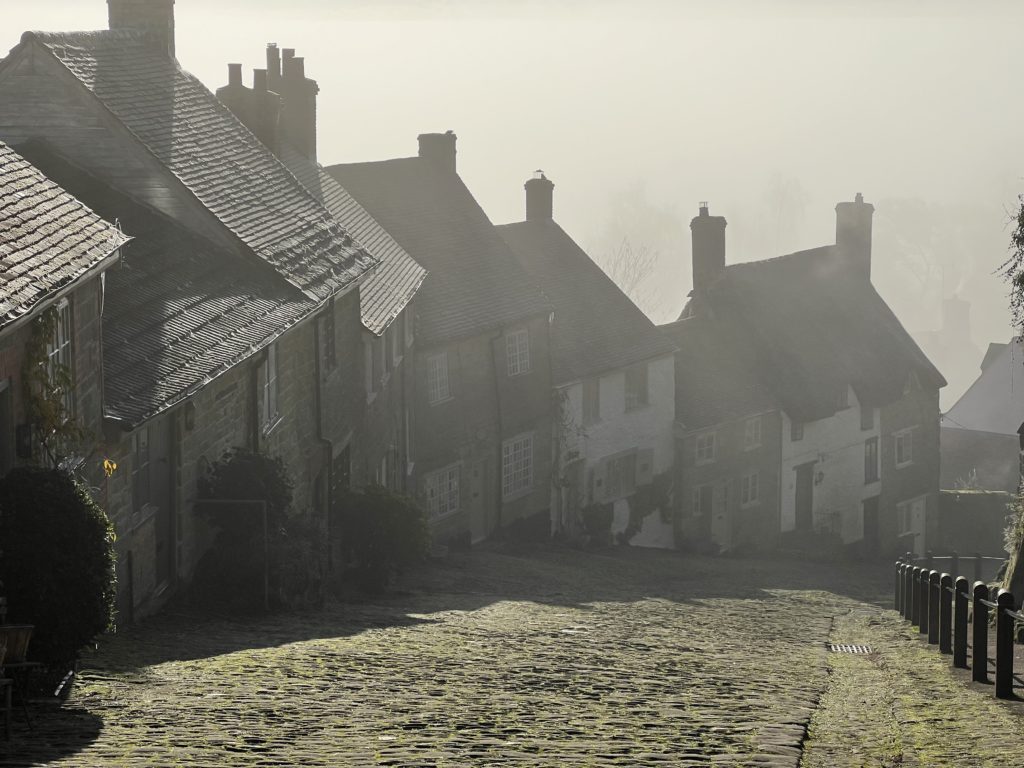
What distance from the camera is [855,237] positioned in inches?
2018

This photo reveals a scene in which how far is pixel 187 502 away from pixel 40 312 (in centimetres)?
523

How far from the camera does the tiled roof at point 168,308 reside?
47.0 feet

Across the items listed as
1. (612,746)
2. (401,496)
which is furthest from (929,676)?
(401,496)

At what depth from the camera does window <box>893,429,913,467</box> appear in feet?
155

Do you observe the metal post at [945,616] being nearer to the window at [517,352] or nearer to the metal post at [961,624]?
the metal post at [961,624]

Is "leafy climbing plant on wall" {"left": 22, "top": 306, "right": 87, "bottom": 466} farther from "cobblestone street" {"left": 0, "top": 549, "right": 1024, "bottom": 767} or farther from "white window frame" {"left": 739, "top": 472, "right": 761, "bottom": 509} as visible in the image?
"white window frame" {"left": 739, "top": 472, "right": 761, "bottom": 509}

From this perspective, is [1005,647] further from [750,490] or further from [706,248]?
[706,248]

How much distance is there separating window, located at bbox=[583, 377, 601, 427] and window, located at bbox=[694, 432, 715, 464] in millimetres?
3882

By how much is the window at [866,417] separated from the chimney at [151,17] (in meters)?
27.7

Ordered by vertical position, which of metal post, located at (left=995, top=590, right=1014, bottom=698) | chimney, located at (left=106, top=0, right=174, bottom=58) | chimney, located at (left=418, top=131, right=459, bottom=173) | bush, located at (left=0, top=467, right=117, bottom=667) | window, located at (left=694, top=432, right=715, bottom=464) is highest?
chimney, located at (left=418, top=131, right=459, bottom=173)

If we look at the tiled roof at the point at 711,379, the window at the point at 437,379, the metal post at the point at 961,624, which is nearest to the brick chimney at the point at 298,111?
the window at the point at 437,379

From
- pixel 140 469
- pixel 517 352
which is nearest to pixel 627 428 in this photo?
pixel 517 352

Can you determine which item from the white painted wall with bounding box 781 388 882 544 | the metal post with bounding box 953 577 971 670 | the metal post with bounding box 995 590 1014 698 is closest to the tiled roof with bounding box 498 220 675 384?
the white painted wall with bounding box 781 388 882 544

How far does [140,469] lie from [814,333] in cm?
3351
